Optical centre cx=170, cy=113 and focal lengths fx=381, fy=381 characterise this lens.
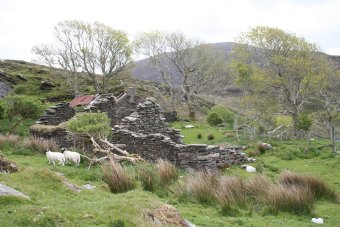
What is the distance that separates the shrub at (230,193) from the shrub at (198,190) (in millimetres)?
237

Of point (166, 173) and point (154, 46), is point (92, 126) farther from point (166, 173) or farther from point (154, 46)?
point (154, 46)

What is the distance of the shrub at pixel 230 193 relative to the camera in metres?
10.3

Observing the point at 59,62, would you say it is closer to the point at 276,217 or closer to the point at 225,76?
the point at 225,76

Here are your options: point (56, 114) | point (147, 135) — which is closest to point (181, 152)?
point (147, 135)

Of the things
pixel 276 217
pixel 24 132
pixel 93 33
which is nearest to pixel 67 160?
pixel 276 217

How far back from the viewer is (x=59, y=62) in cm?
5325

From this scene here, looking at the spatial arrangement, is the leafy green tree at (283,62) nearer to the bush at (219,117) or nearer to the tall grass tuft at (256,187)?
the bush at (219,117)

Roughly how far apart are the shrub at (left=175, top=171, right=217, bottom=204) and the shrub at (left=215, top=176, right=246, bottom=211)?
0.24 m

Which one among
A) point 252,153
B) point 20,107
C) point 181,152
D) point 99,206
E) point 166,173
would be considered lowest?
point 252,153

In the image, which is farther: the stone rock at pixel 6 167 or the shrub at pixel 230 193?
the shrub at pixel 230 193

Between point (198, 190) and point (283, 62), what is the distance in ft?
86.8

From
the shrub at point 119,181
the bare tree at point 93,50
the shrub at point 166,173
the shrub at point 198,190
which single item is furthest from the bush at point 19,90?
the shrub at point 198,190

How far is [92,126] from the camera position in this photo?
17312 millimetres

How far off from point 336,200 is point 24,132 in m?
22.4
